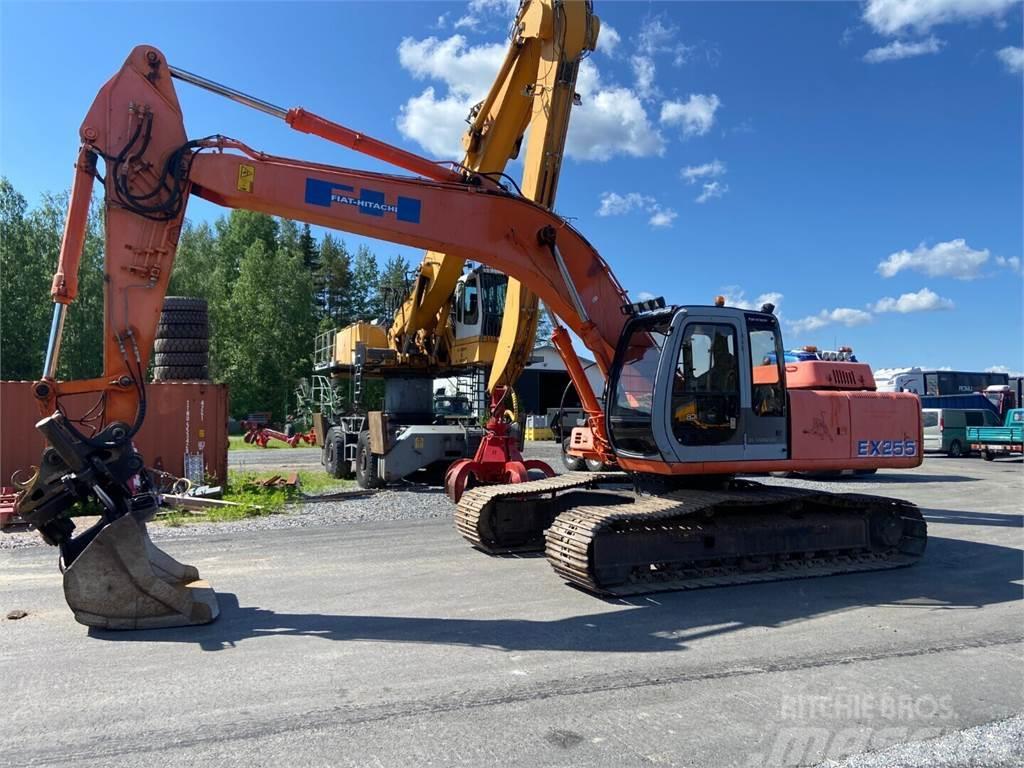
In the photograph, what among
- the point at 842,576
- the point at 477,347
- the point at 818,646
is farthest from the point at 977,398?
the point at 818,646

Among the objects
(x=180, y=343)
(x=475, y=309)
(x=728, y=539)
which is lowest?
(x=728, y=539)

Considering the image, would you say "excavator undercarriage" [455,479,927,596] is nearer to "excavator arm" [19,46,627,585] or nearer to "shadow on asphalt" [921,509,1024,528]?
Answer: "excavator arm" [19,46,627,585]

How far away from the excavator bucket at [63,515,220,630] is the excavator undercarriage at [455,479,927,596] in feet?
10.8

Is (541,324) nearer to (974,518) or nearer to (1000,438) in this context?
(1000,438)

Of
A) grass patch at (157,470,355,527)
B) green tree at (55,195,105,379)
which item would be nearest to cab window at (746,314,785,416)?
grass patch at (157,470,355,527)

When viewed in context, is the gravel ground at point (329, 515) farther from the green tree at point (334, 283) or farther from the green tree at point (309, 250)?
the green tree at point (309, 250)

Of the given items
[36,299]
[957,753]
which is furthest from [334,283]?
[957,753]

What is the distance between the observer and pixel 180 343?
16.8 m

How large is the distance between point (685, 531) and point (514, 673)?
3135 millimetres

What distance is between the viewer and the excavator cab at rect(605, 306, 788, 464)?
7.65 meters

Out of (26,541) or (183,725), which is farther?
(26,541)

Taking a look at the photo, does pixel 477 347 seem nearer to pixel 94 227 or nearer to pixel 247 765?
pixel 247 765

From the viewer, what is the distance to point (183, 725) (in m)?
4.16

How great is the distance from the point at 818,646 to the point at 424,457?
10046 mm
